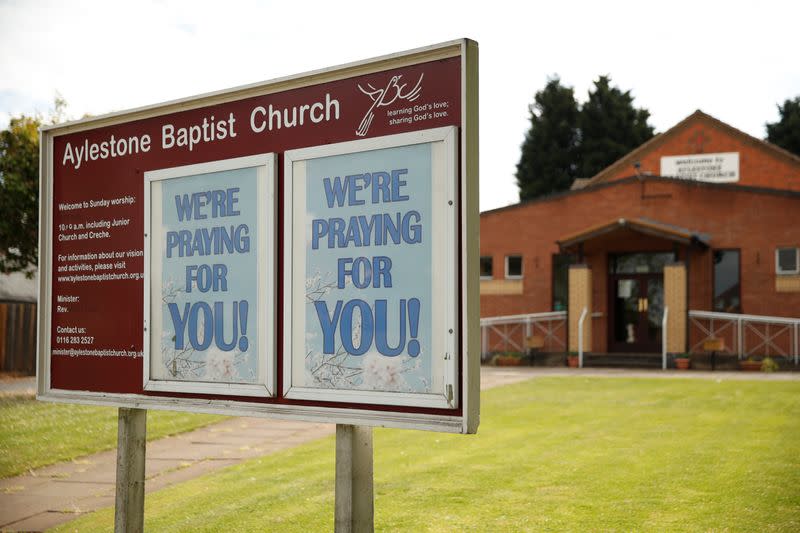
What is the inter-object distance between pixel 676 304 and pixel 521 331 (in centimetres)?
552

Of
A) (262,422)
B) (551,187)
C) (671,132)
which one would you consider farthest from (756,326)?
(551,187)

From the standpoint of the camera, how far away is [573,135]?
58812 mm

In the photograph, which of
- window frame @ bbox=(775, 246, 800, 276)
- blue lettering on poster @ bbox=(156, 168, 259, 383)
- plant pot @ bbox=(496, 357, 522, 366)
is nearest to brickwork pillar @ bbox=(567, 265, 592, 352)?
plant pot @ bbox=(496, 357, 522, 366)

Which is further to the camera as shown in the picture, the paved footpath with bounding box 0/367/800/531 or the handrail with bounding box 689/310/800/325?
the handrail with bounding box 689/310/800/325

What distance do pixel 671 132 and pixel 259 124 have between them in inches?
1488

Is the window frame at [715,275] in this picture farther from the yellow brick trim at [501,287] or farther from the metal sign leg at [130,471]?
the metal sign leg at [130,471]

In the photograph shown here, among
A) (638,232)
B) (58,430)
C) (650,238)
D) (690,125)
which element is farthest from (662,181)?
(58,430)

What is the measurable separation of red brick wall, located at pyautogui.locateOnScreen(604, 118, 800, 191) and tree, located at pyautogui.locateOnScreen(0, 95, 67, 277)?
28.7 metres

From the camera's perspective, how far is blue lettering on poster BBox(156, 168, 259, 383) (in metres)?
4.47

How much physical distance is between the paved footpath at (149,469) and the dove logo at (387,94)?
15.3 feet

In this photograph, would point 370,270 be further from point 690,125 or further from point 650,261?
point 690,125

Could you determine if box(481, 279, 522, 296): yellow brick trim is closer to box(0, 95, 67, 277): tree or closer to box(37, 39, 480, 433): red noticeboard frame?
box(0, 95, 67, 277): tree

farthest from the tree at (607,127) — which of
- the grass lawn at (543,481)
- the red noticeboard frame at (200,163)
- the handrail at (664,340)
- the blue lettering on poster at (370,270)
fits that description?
the blue lettering on poster at (370,270)

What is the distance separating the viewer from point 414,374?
3805mm
